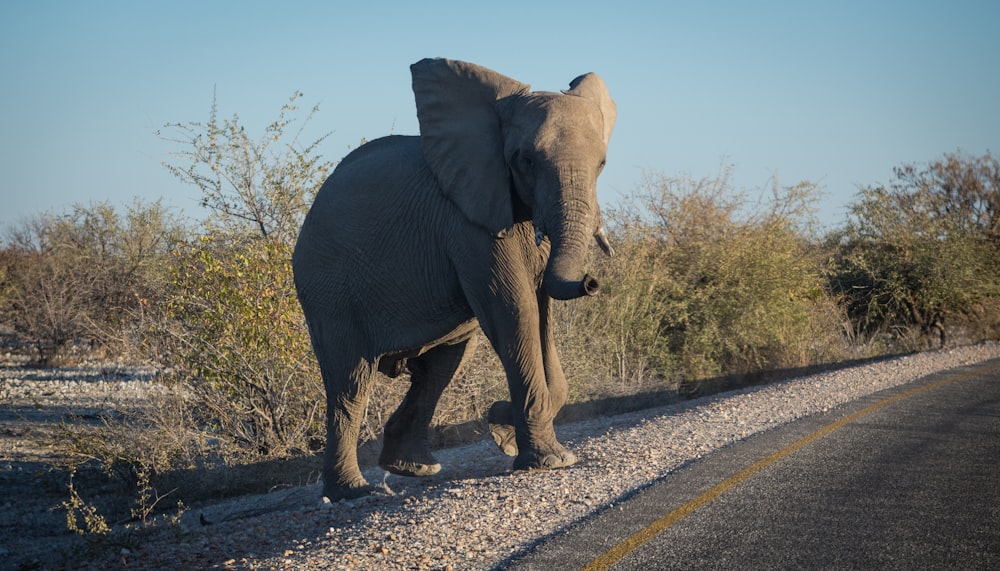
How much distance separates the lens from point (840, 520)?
6043 mm

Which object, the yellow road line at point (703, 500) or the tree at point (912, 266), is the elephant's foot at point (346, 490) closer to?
the yellow road line at point (703, 500)

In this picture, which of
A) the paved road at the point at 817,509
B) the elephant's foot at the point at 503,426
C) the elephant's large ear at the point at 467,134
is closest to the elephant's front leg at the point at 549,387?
the elephant's foot at the point at 503,426

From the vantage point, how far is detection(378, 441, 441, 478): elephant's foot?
9.38 metres

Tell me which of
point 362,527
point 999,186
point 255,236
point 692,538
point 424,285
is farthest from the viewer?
point 999,186

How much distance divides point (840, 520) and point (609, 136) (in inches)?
151

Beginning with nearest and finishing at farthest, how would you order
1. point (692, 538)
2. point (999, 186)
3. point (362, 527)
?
point (692, 538) → point (362, 527) → point (999, 186)

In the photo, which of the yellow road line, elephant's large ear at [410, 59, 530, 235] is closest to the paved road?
the yellow road line

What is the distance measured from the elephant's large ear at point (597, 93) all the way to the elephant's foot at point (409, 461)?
3.46 m

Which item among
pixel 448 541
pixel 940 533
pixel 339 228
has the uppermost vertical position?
pixel 339 228

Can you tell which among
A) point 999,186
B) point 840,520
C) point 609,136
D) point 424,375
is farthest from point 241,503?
point 999,186

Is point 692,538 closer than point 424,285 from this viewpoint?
Yes

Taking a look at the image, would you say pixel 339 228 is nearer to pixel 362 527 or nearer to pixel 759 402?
pixel 362 527

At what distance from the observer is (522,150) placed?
7.72 m

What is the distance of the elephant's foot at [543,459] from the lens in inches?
309
